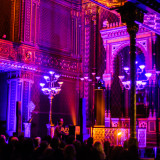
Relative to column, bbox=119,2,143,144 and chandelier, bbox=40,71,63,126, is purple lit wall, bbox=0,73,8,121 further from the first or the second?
column, bbox=119,2,143,144

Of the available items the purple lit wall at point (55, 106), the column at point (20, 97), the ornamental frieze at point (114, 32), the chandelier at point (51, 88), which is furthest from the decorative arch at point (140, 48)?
the column at point (20, 97)

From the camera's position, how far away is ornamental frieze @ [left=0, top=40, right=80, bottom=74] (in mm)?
15484

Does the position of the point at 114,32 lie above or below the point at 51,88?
above

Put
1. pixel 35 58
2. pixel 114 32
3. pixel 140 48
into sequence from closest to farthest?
1. pixel 35 58
2. pixel 140 48
3. pixel 114 32

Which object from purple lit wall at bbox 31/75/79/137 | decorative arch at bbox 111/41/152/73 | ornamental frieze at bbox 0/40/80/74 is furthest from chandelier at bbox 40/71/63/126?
decorative arch at bbox 111/41/152/73

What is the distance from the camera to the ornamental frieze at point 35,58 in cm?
1548

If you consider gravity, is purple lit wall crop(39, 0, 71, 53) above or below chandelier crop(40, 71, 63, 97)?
above

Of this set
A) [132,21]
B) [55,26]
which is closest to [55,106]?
[55,26]

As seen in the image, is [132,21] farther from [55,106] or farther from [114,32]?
[55,106]

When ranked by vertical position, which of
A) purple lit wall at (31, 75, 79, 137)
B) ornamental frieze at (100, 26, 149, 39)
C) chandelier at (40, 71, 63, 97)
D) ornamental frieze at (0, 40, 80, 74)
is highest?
ornamental frieze at (100, 26, 149, 39)

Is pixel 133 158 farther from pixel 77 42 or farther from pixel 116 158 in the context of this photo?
pixel 77 42

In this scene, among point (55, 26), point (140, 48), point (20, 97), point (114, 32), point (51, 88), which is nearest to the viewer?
point (51, 88)

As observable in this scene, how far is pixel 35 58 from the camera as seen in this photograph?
17.0 m

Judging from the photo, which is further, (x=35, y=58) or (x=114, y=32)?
(x=114, y=32)
